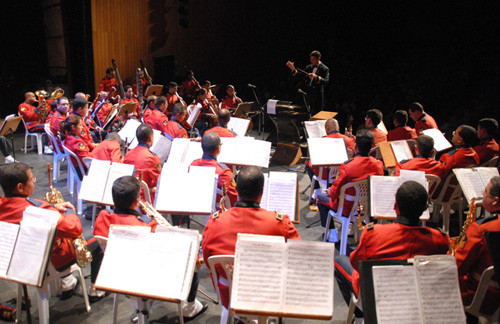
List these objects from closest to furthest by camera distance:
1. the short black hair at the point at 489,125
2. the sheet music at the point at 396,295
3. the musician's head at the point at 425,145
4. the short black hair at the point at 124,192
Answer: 1. the sheet music at the point at 396,295
2. the short black hair at the point at 124,192
3. the musician's head at the point at 425,145
4. the short black hair at the point at 489,125

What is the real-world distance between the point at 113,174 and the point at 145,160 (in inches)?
24.6

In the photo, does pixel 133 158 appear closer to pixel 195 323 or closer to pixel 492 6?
pixel 195 323

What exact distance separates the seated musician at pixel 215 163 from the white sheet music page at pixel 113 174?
765mm

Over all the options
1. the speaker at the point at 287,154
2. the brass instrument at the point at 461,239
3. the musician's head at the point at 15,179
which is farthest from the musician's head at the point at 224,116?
the brass instrument at the point at 461,239

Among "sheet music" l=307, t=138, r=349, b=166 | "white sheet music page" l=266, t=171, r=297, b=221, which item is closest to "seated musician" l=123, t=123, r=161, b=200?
"white sheet music page" l=266, t=171, r=297, b=221

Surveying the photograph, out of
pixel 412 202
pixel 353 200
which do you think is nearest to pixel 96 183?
pixel 353 200

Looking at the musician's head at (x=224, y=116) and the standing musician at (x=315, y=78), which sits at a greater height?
the standing musician at (x=315, y=78)

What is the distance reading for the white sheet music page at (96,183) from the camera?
13.0ft

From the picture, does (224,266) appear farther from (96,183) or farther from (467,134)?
(467,134)

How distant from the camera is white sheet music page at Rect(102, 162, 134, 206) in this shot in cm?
396

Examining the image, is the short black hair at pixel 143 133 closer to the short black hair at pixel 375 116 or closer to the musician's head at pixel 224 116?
the musician's head at pixel 224 116

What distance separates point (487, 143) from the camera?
5242 millimetres

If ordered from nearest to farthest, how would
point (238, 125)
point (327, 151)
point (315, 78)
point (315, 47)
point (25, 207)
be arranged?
point (25, 207)
point (327, 151)
point (238, 125)
point (315, 78)
point (315, 47)

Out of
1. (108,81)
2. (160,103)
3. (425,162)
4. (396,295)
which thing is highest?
(108,81)
